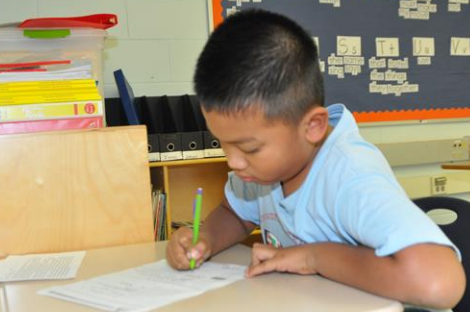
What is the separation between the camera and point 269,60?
0.80 meters

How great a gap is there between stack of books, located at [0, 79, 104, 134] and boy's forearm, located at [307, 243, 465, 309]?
0.91 metres

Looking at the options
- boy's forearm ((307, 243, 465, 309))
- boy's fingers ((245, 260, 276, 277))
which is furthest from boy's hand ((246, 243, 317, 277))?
boy's forearm ((307, 243, 465, 309))

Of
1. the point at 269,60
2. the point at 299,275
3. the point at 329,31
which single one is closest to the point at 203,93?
the point at 269,60

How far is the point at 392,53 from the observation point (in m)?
2.75

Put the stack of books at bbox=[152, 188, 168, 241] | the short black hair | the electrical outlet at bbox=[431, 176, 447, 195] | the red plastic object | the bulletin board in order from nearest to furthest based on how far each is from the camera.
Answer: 1. the short black hair
2. the red plastic object
3. the stack of books at bbox=[152, 188, 168, 241]
4. the bulletin board
5. the electrical outlet at bbox=[431, 176, 447, 195]

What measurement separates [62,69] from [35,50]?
0.29 m

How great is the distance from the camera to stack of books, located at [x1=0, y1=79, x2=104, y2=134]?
136 cm

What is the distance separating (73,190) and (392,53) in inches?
80.8

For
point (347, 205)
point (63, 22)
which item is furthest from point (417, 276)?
point (63, 22)

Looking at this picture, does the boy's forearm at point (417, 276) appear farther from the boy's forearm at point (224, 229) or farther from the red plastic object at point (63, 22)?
the red plastic object at point (63, 22)

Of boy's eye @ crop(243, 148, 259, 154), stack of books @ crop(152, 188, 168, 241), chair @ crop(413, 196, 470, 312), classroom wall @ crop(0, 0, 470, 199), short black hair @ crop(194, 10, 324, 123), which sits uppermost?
classroom wall @ crop(0, 0, 470, 199)

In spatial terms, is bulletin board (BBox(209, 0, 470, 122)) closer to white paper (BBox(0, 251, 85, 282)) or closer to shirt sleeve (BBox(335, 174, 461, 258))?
white paper (BBox(0, 251, 85, 282))

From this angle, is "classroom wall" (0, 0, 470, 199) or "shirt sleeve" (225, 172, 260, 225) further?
"classroom wall" (0, 0, 470, 199)

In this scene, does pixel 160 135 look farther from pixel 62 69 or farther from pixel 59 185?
pixel 59 185
